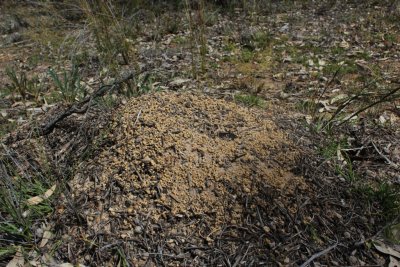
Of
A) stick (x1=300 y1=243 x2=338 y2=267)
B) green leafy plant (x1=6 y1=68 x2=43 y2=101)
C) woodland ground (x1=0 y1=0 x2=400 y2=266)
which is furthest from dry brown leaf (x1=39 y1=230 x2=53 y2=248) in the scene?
green leafy plant (x1=6 y1=68 x2=43 y2=101)

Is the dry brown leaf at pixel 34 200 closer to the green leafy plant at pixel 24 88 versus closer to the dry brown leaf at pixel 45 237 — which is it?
the dry brown leaf at pixel 45 237

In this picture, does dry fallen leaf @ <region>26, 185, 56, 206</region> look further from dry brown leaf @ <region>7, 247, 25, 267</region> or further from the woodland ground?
dry brown leaf @ <region>7, 247, 25, 267</region>

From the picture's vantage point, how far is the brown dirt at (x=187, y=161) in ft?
6.18

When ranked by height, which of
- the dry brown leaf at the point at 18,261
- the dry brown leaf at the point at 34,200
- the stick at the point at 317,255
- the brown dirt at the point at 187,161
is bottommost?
the stick at the point at 317,255

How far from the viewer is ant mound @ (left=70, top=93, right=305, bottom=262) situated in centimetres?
186

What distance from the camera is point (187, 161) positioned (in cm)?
201

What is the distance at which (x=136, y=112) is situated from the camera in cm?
227

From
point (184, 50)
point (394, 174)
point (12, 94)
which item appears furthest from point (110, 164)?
point (184, 50)

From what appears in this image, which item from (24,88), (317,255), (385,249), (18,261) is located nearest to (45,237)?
(18,261)

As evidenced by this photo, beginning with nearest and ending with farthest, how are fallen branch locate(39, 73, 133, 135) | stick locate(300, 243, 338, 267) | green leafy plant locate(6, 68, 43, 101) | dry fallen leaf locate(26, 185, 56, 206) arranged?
stick locate(300, 243, 338, 267), dry fallen leaf locate(26, 185, 56, 206), fallen branch locate(39, 73, 133, 135), green leafy plant locate(6, 68, 43, 101)

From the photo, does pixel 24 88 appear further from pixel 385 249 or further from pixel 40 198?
pixel 385 249

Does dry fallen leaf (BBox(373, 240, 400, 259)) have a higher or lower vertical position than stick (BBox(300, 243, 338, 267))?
lower

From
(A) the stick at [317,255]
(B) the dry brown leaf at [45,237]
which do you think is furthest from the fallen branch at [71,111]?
(A) the stick at [317,255]

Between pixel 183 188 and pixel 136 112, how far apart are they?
0.63 m
